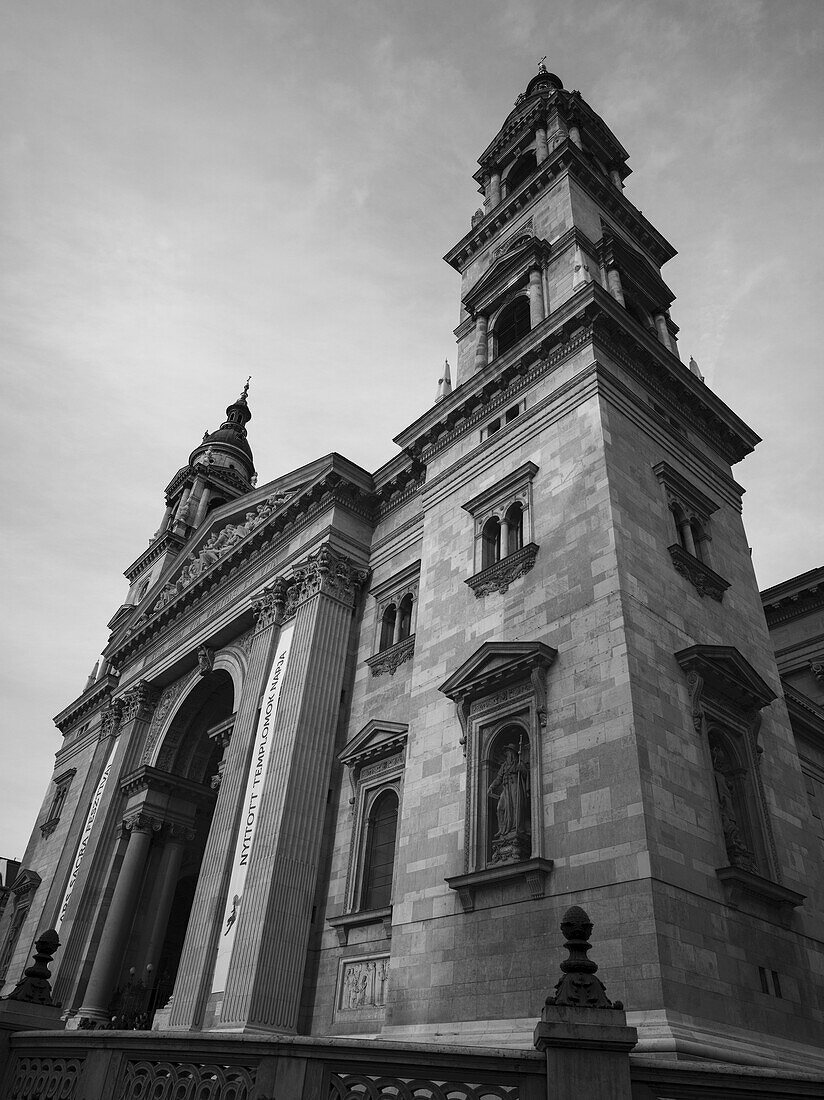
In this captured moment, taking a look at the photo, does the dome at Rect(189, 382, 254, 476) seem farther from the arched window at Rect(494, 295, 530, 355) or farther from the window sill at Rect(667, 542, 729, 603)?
the window sill at Rect(667, 542, 729, 603)

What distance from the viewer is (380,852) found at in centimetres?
2122

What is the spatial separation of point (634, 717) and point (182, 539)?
4074cm

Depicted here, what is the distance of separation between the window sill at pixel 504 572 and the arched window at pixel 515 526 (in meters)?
0.69

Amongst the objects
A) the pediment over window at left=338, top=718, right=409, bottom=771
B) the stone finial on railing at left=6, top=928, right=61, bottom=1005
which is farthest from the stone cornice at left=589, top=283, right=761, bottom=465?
the stone finial on railing at left=6, top=928, right=61, bottom=1005

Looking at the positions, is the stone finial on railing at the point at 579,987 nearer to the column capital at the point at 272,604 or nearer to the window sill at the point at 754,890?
the window sill at the point at 754,890

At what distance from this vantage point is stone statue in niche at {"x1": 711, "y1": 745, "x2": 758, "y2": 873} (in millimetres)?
15648

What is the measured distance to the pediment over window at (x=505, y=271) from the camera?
27.7m

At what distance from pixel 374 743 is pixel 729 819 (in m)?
9.38

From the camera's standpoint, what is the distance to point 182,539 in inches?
2026

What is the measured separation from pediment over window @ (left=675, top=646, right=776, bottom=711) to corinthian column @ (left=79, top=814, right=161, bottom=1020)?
77.6 feet

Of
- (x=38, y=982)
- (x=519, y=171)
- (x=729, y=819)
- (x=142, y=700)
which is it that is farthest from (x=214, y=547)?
(x=729, y=819)

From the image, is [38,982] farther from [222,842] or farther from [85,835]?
[85,835]

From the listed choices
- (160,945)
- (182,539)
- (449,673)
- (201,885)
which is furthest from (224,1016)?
(182,539)

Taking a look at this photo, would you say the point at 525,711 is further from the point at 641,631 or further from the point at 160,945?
the point at 160,945
